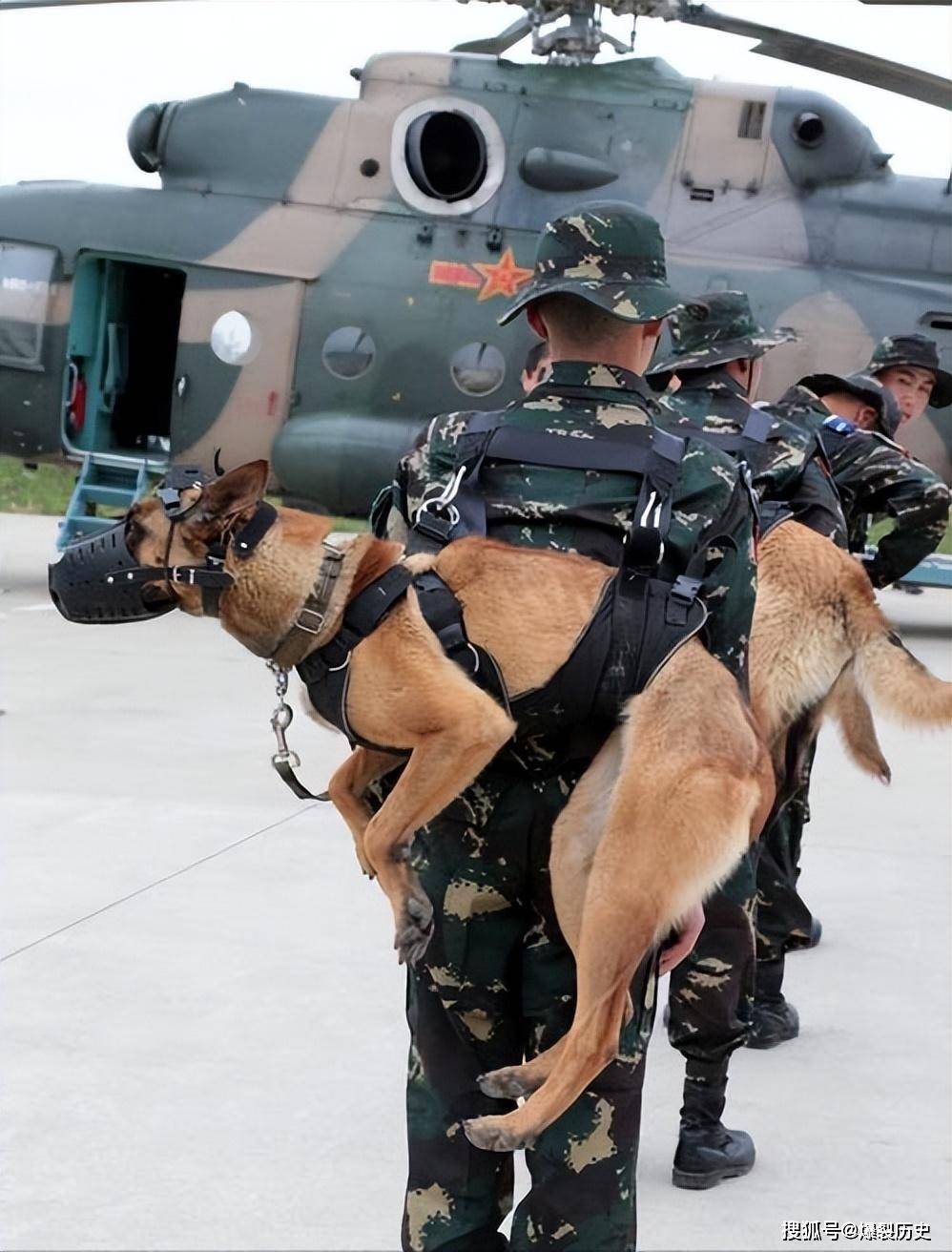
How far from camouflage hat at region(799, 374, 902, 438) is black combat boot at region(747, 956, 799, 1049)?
1660 mm

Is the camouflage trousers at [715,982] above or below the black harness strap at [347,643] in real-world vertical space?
below

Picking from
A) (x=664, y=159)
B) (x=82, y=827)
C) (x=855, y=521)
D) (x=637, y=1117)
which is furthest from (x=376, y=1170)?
(x=664, y=159)

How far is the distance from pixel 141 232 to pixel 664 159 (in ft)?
12.5

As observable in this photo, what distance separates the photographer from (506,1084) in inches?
100

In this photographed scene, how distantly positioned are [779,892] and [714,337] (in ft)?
5.22

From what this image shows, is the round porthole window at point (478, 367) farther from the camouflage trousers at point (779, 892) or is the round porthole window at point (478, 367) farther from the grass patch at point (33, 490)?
the grass patch at point (33, 490)

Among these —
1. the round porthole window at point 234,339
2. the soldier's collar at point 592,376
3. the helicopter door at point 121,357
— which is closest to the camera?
the soldier's collar at point 592,376

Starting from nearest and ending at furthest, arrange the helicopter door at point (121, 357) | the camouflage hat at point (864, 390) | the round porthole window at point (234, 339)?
the camouflage hat at point (864, 390), the round porthole window at point (234, 339), the helicopter door at point (121, 357)

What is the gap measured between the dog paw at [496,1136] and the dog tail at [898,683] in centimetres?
170

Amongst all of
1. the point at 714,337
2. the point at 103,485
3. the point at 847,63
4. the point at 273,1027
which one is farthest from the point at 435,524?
the point at 103,485

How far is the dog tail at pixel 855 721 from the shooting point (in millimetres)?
4062

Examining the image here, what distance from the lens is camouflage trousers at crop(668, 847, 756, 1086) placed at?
12.4 ft

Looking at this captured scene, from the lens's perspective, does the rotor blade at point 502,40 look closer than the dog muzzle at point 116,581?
No

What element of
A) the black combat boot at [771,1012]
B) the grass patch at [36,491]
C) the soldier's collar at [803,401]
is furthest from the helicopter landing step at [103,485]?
the grass patch at [36,491]
